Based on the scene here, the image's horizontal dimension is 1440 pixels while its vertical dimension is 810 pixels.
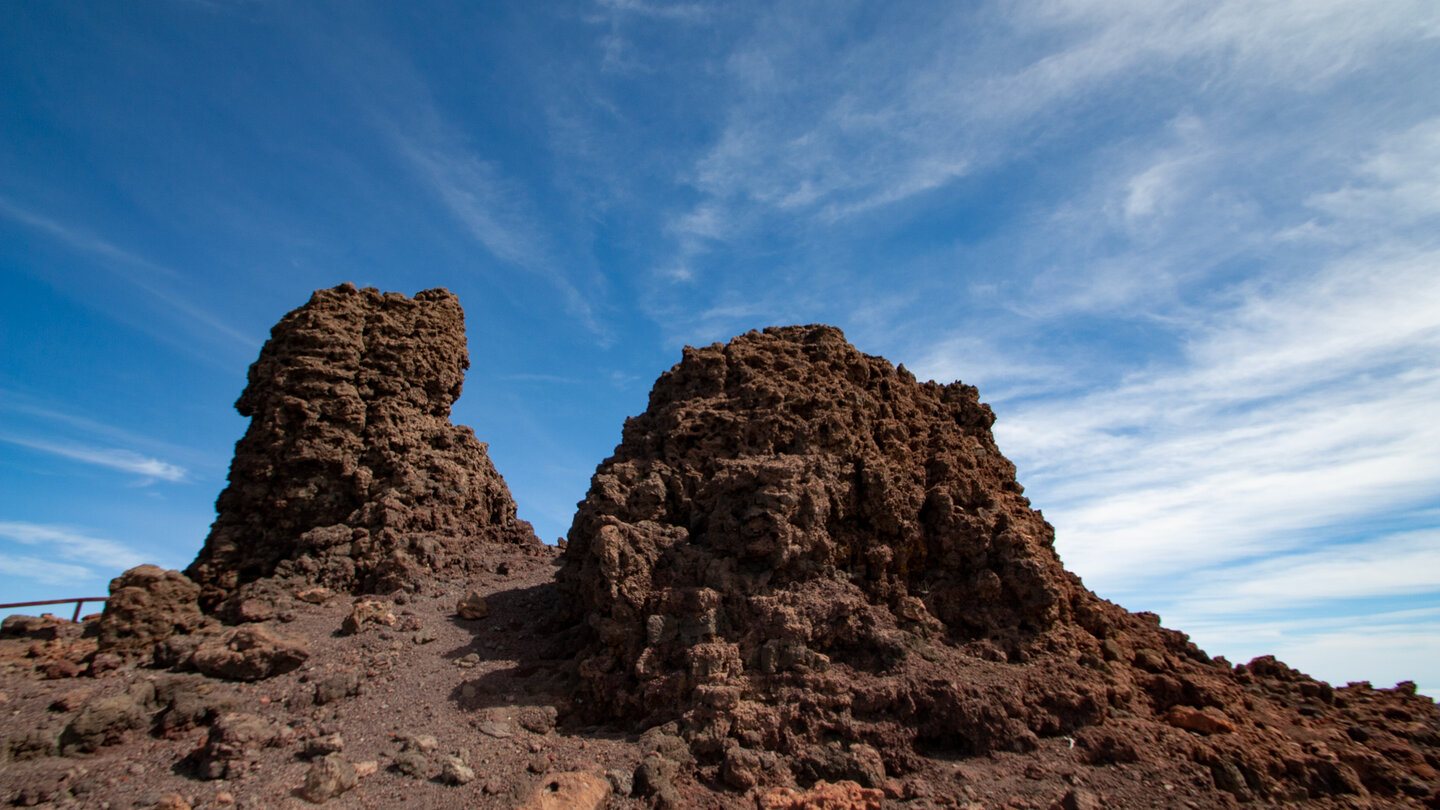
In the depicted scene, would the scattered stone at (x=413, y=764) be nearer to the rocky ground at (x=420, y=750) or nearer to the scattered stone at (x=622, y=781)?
the rocky ground at (x=420, y=750)

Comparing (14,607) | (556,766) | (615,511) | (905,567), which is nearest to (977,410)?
(905,567)

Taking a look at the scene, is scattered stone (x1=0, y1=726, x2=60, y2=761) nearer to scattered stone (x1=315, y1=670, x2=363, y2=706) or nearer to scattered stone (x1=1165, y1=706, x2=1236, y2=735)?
scattered stone (x1=315, y1=670, x2=363, y2=706)

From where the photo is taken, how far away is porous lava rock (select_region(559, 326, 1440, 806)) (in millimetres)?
9312

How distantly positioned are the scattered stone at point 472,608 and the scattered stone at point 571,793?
16.9 feet

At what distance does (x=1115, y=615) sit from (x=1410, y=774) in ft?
13.4

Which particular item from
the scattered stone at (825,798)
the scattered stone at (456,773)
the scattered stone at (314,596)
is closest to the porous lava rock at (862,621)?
the scattered stone at (825,798)

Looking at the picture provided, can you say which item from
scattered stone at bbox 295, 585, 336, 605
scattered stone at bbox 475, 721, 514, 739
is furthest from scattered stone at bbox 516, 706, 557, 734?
scattered stone at bbox 295, 585, 336, 605

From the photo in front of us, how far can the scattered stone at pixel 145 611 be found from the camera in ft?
37.3

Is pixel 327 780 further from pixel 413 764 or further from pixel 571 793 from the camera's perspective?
pixel 571 793

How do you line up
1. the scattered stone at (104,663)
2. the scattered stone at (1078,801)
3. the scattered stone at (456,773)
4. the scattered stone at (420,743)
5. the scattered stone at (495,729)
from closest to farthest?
the scattered stone at (1078,801) < the scattered stone at (456,773) < the scattered stone at (420,743) < the scattered stone at (495,729) < the scattered stone at (104,663)

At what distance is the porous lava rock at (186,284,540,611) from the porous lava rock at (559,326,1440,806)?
4124 millimetres

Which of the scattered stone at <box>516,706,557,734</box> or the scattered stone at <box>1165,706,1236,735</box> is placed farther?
the scattered stone at <box>516,706,557,734</box>

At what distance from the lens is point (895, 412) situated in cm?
1361

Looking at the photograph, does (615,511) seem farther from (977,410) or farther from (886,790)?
(977,410)
